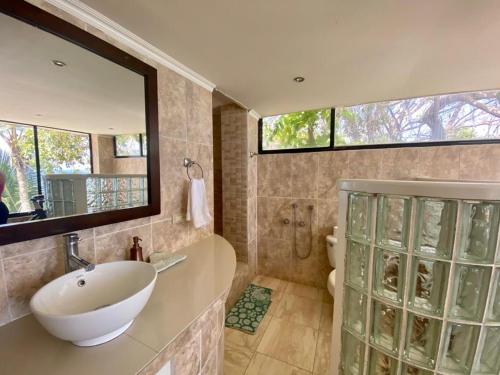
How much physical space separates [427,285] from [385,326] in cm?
24

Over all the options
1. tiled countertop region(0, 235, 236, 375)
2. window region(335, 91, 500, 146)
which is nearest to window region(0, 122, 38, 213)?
tiled countertop region(0, 235, 236, 375)

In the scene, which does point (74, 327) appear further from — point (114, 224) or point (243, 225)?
point (243, 225)

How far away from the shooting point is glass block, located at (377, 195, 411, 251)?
73 centimetres

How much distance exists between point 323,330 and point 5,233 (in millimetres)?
2241

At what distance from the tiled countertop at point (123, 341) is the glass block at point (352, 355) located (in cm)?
62

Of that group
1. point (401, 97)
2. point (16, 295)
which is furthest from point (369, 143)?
point (16, 295)

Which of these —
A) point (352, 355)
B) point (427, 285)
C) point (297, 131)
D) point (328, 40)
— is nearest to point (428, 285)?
point (427, 285)

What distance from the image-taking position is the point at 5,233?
0.71m

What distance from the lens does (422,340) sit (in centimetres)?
74

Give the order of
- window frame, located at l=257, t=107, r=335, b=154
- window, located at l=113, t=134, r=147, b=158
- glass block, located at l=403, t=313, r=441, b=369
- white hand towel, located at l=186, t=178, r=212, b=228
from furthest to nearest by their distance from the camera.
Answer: window frame, located at l=257, t=107, r=335, b=154, white hand towel, located at l=186, t=178, r=212, b=228, window, located at l=113, t=134, r=147, b=158, glass block, located at l=403, t=313, r=441, b=369

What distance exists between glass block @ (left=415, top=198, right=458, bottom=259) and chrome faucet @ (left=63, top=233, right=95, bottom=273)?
1323 millimetres

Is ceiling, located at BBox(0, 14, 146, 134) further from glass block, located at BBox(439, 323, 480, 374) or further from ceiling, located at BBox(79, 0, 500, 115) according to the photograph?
glass block, located at BBox(439, 323, 480, 374)

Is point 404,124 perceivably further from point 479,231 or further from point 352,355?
point 352,355

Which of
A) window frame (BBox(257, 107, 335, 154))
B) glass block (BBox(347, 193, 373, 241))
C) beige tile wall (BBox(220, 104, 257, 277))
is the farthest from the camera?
beige tile wall (BBox(220, 104, 257, 277))
